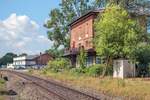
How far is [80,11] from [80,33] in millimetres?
24761

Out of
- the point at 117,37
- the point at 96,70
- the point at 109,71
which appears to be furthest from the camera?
the point at 96,70

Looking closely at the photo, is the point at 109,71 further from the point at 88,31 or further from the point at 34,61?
the point at 34,61

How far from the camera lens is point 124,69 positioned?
154 ft

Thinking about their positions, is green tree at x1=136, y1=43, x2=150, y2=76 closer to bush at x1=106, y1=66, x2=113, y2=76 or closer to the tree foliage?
the tree foliage

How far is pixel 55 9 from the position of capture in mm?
102250

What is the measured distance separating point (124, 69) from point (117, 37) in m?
3.88

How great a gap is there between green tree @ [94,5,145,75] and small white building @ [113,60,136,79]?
84cm

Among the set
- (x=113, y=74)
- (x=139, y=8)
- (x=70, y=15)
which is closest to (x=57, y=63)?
(x=139, y=8)

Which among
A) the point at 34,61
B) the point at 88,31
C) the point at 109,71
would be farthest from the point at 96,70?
the point at 34,61

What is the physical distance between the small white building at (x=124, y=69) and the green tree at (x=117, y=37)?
0.84m

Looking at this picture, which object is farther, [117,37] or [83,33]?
[83,33]

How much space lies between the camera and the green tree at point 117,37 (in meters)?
46.7

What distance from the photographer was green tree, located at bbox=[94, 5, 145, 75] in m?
Result: 46.7

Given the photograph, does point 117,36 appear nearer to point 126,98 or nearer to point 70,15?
point 126,98
